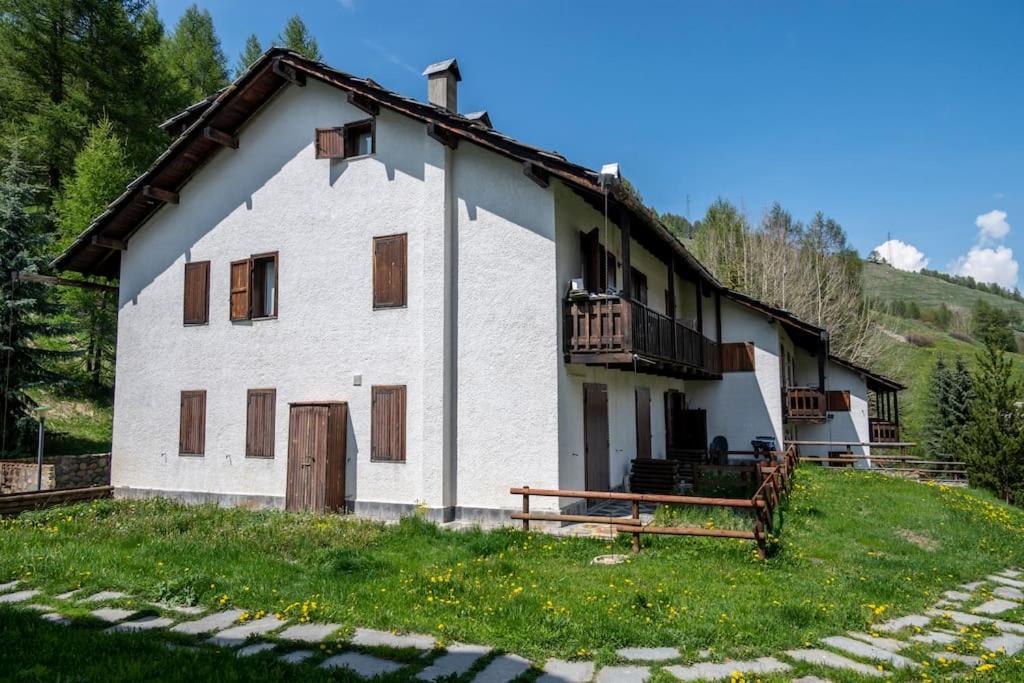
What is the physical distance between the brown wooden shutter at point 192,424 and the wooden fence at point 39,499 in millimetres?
2003

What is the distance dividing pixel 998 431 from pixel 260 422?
24049 mm

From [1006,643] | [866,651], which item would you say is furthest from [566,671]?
[1006,643]

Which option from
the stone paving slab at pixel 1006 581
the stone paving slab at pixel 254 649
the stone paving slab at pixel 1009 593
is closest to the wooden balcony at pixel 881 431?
the stone paving slab at pixel 1006 581

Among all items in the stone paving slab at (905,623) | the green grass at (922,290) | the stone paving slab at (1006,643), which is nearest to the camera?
the stone paving slab at (1006,643)

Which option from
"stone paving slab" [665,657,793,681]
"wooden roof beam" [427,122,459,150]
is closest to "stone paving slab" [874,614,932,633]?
"stone paving slab" [665,657,793,681]

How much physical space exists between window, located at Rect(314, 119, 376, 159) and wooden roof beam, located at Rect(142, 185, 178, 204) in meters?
4.40

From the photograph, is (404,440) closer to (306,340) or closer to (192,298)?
(306,340)

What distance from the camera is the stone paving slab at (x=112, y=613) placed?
6156mm

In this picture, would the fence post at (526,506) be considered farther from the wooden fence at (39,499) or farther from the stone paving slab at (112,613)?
the wooden fence at (39,499)

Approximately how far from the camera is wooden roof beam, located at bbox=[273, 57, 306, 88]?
13.2m

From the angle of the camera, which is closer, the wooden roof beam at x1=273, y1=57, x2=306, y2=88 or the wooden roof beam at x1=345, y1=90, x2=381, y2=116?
the wooden roof beam at x1=345, y1=90, x2=381, y2=116

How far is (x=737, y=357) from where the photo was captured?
2095cm

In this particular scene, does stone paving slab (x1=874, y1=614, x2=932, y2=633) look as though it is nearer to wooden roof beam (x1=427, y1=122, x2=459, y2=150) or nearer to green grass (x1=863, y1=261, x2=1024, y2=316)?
wooden roof beam (x1=427, y1=122, x2=459, y2=150)

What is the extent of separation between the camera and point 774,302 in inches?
1415
